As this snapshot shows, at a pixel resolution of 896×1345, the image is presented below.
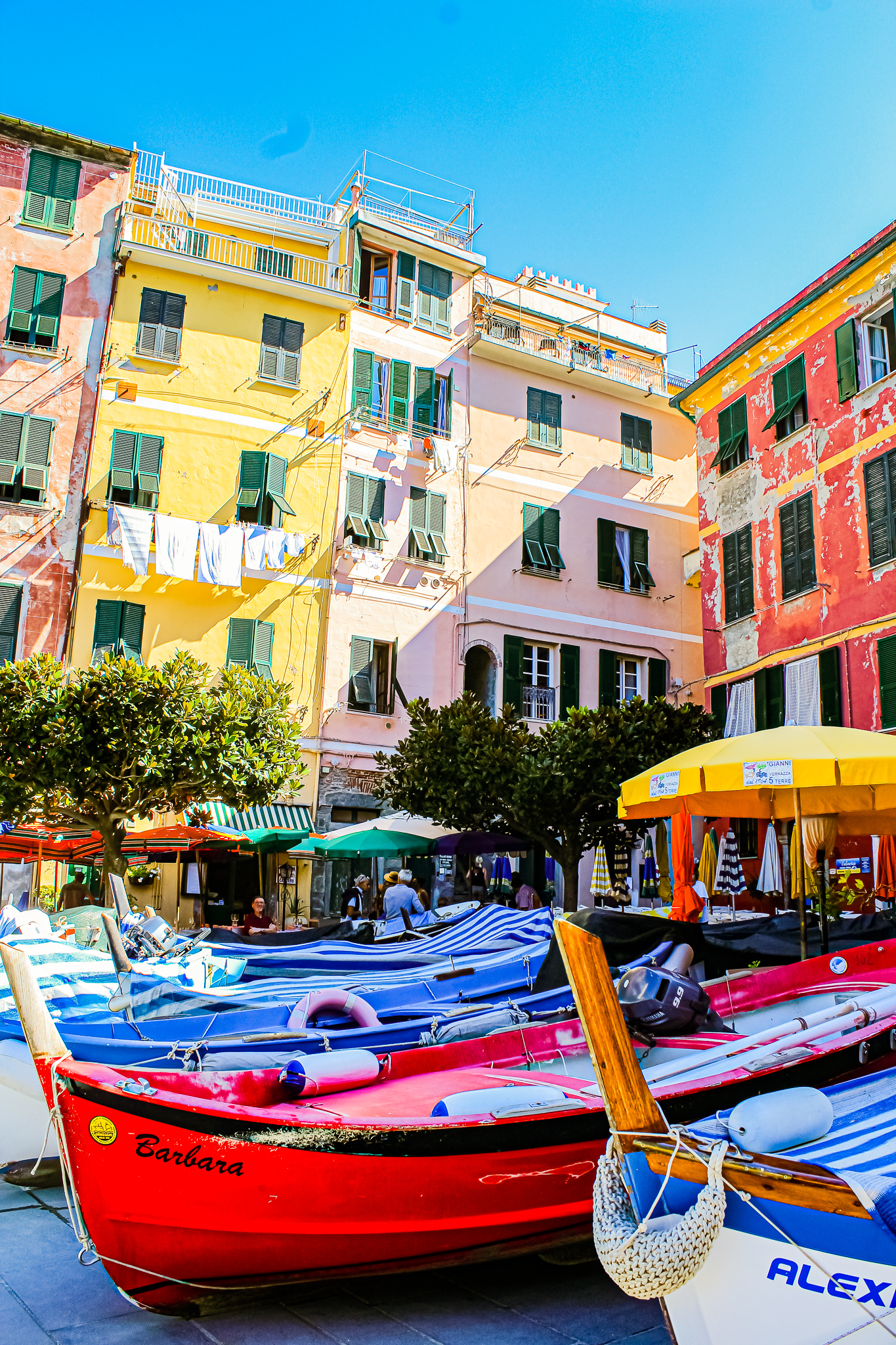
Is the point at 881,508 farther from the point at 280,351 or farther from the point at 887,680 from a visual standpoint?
the point at 280,351

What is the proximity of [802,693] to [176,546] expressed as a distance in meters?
12.3

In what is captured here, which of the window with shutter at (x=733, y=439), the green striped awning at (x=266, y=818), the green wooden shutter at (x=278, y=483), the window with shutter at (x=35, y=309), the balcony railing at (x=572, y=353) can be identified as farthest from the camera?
the balcony railing at (x=572, y=353)

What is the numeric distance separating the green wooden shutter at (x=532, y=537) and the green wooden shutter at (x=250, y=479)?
259 inches

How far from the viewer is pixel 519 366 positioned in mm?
26062

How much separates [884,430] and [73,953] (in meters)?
14.0

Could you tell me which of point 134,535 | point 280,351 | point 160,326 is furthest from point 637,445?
point 134,535

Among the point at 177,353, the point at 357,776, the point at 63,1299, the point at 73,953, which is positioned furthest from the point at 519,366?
the point at 63,1299

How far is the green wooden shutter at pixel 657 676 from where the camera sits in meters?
25.7

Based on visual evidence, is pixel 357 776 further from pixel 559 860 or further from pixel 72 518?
pixel 72 518

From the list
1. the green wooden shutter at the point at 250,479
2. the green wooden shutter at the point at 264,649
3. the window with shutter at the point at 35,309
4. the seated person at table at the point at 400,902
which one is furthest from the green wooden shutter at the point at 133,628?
the seated person at table at the point at 400,902

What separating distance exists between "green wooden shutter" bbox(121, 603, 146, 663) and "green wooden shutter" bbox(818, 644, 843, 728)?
12.7 metres

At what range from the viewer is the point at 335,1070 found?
5.63 metres

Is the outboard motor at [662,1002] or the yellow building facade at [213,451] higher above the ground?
the yellow building facade at [213,451]

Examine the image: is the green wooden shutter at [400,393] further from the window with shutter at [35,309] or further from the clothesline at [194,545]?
the window with shutter at [35,309]
